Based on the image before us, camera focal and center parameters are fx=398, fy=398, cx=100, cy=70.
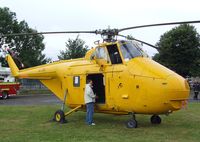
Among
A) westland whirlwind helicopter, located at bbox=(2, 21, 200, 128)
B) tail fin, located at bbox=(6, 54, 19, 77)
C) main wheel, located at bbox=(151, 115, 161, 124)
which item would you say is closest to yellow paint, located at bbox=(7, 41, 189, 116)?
westland whirlwind helicopter, located at bbox=(2, 21, 200, 128)

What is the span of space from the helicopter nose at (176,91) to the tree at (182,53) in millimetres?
42321

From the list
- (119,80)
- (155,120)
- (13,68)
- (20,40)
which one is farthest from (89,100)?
(20,40)

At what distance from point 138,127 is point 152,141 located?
2.93 metres

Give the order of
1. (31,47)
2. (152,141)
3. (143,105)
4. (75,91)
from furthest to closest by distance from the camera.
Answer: (31,47), (75,91), (143,105), (152,141)

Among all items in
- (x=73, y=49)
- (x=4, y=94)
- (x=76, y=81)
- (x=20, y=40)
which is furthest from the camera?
(x=20, y=40)

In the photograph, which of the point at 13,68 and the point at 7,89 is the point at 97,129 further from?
the point at 7,89

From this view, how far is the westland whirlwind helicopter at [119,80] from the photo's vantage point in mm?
13023

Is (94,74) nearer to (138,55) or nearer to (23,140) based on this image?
(138,55)

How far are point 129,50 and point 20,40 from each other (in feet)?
156

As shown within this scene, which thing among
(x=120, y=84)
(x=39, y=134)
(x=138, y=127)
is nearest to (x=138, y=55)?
(x=120, y=84)

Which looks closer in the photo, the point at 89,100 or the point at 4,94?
the point at 89,100

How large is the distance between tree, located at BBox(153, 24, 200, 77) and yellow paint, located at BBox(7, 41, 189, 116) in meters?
40.3

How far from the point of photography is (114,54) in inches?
574

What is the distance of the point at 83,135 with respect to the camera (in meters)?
12.2
